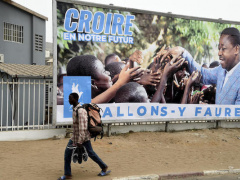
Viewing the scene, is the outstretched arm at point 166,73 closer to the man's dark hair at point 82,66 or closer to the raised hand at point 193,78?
the raised hand at point 193,78

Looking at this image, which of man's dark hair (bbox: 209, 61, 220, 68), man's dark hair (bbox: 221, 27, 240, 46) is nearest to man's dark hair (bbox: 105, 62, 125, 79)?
man's dark hair (bbox: 209, 61, 220, 68)

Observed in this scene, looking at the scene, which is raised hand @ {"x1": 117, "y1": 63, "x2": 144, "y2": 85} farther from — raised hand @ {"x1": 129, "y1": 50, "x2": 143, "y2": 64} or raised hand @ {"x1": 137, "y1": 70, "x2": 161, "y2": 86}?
raised hand @ {"x1": 129, "y1": 50, "x2": 143, "y2": 64}

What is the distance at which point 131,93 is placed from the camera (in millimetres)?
10992

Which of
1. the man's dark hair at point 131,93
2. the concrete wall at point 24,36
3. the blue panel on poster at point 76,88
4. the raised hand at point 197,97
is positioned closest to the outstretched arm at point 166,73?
the man's dark hair at point 131,93

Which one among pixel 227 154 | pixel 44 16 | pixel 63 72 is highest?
pixel 44 16

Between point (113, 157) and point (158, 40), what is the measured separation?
4867mm

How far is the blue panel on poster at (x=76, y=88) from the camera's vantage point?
1009cm

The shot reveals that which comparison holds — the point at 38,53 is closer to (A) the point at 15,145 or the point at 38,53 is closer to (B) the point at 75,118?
(A) the point at 15,145

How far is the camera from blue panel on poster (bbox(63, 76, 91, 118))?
1009 cm

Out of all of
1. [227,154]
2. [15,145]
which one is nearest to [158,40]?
[227,154]

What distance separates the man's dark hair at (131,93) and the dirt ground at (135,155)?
1.19 metres

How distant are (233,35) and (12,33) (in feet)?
44.5

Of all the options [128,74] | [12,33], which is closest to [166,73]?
[128,74]

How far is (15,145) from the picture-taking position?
30.7 ft
